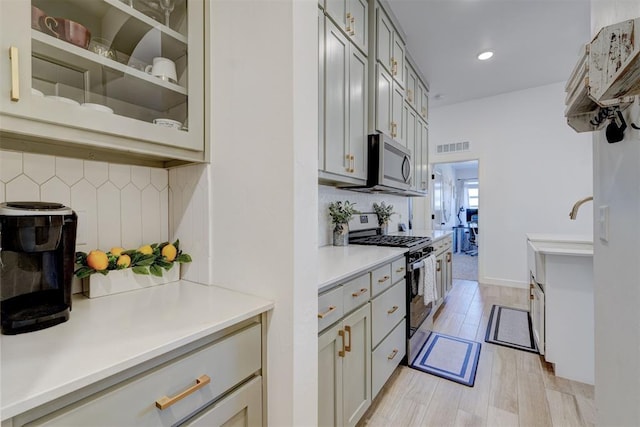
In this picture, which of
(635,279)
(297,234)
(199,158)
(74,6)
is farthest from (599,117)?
(74,6)

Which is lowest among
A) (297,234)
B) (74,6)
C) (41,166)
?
(297,234)

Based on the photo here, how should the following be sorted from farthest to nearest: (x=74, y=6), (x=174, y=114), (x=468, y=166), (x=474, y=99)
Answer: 1. (x=468, y=166)
2. (x=474, y=99)
3. (x=174, y=114)
4. (x=74, y=6)

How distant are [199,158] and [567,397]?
2556mm

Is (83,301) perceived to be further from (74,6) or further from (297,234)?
(74,6)

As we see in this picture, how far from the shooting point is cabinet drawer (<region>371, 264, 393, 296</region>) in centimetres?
155

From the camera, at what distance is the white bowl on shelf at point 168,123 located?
100 cm

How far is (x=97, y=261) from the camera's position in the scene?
0.95 m

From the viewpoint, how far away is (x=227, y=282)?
1.06 m

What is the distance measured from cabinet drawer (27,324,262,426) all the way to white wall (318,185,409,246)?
138 cm

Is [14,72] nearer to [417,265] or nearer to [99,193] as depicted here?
[99,193]

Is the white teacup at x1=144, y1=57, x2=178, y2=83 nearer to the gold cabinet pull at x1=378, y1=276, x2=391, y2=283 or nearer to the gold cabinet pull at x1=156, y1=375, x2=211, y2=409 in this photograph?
the gold cabinet pull at x1=156, y1=375, x2=211, y2=409

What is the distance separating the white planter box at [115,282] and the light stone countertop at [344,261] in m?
0.68

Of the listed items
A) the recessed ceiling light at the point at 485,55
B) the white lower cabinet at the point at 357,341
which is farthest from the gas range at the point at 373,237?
the recessed ceiling light at the point at 485,55

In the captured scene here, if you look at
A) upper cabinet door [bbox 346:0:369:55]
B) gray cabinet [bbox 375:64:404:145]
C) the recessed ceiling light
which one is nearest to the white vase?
gray cabinet [bbox 375:64:404:145]
